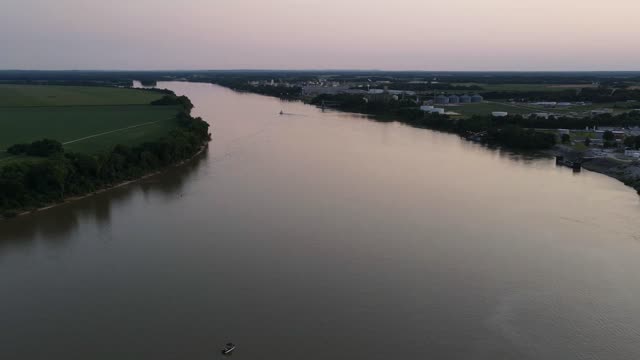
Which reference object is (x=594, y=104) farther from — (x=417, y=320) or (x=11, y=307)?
(x=11, y=307)

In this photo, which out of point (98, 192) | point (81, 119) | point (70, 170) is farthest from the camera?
point (81, 119)

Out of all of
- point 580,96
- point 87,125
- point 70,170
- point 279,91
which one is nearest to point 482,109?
point 580,96

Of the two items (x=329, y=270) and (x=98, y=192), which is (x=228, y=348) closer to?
(x=329, y=270)

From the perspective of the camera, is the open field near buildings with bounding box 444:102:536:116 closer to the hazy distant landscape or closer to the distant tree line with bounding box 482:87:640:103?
the distant tree line with bounding box 482:87:640:103

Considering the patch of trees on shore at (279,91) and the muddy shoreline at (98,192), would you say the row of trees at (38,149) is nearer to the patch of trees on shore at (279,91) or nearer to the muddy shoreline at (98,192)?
the muddy shoreline at (98,192)

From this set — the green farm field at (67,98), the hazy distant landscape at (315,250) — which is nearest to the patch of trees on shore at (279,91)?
the green farm field at (67,98)

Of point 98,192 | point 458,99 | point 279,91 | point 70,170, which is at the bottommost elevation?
point 98,192

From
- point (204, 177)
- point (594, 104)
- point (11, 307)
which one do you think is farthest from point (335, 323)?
point (594, 104)
